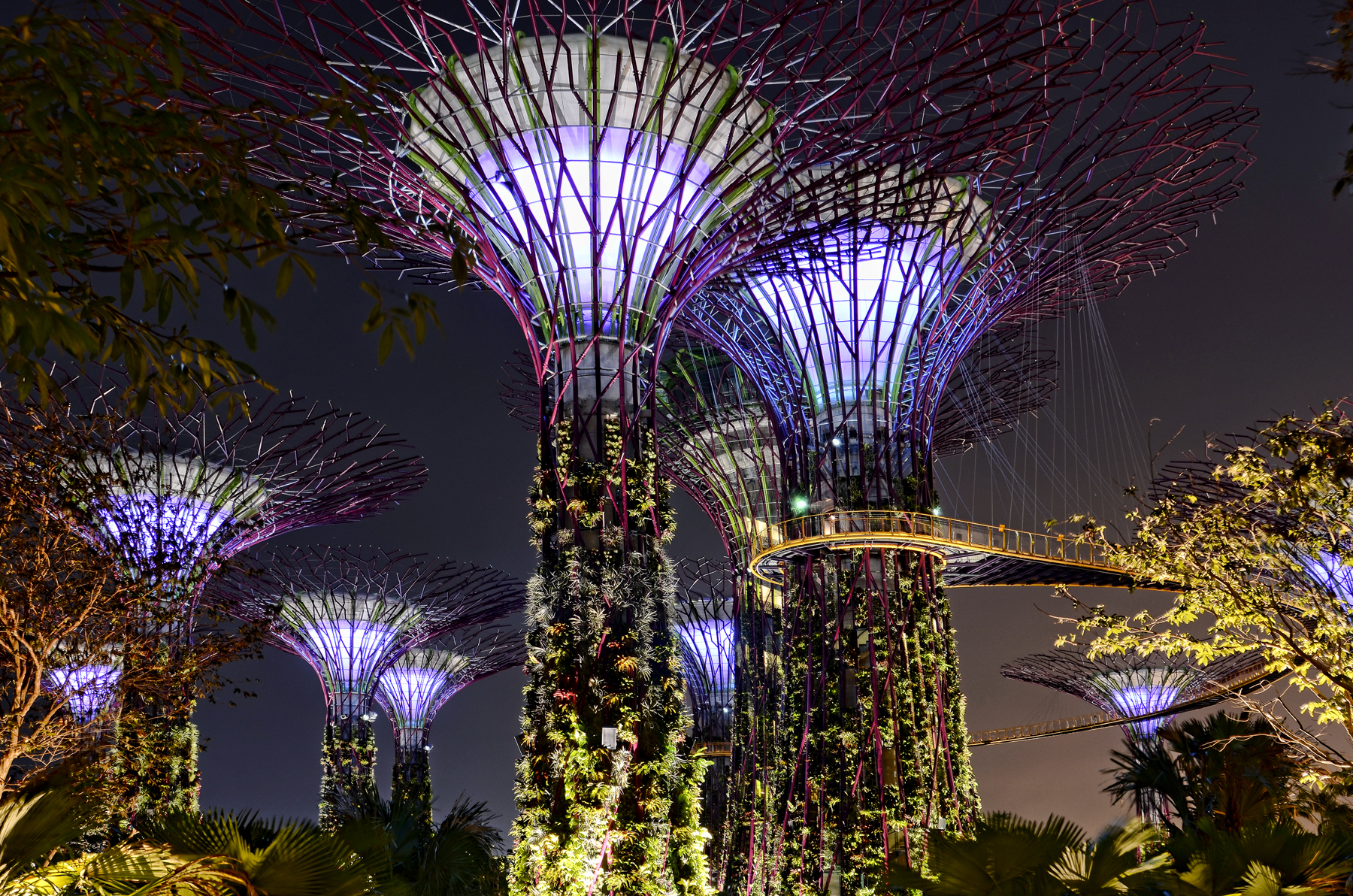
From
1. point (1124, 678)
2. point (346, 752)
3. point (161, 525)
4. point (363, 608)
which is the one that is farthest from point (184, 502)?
point (1124, 678)

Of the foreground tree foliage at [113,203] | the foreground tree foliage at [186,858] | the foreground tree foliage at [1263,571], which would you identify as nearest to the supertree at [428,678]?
the foreground tree foliage at [1263,571]

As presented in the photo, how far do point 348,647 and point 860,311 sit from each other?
932 inches

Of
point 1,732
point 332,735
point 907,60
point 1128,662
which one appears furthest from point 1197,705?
point 1,732

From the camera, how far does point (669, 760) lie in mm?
13297

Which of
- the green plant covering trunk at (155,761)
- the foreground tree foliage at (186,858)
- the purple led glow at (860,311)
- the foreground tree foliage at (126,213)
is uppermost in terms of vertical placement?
the purple led glow at (860,311)

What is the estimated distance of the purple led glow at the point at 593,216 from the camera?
14.7 metres

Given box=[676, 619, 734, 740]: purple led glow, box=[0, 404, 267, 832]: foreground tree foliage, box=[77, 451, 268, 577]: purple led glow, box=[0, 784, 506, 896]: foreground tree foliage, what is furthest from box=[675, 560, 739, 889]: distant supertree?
box=[0, 784, 506, 896]: foreground tree foliage

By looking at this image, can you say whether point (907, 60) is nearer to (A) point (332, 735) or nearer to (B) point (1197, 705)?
(B) point (1197, 705)

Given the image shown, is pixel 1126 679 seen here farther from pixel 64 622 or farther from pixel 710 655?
pixel 64 622

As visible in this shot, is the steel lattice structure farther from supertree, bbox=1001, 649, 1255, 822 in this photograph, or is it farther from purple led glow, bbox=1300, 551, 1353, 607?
purple led glow, bbox=1300, 551, 1353, 607

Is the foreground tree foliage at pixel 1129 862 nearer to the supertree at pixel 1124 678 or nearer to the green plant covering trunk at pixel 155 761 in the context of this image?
the green plant covering trunk at pixel 155 761

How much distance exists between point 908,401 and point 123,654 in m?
14.3

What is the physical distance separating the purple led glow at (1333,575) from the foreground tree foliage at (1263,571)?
5.9 inches

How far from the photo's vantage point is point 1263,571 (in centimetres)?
1725
